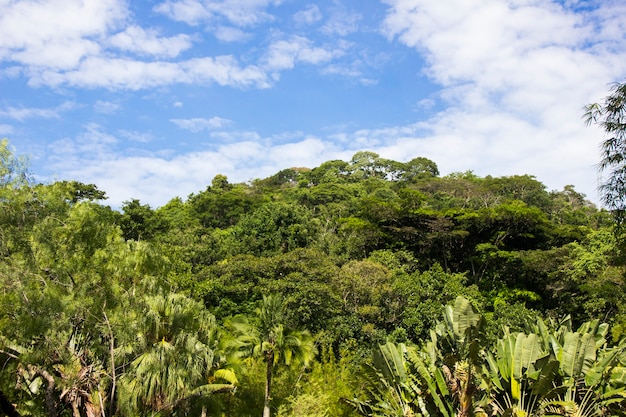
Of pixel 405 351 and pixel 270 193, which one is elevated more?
pixel 270 193

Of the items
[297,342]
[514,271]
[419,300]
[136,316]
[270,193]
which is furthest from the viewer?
[270,193]

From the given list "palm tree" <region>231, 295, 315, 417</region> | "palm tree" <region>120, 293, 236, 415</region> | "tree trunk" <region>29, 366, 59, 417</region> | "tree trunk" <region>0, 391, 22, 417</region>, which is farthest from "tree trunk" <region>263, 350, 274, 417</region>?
"tree trunk" <region>0, 391, 22, 417</region>

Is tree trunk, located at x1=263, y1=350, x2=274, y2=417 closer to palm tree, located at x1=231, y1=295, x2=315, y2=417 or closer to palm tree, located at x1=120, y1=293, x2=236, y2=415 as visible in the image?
palm tree, located at x1=231, y1=295, x2=315, y2=417

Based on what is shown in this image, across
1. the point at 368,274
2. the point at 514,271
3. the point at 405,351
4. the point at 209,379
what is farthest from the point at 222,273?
the point at 514,271

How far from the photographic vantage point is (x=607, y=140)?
9.97 meters

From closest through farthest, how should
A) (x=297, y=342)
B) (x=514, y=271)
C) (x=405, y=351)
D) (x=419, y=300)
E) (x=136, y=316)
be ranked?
(x=136, y=316)
(x=405, y=351)
(x=297, y=342)
(x=419, y=300)
(x=514, y=271)

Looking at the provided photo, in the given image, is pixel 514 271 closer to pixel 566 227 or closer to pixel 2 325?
pixel 566 227

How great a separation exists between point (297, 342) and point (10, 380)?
986cm

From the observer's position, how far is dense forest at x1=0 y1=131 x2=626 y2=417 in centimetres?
1116

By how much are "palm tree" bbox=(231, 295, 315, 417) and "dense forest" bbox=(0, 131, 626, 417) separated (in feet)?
0.22

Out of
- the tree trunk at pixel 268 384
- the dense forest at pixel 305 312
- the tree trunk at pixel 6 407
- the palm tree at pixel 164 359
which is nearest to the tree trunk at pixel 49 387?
the dense forest at pixel 305 312

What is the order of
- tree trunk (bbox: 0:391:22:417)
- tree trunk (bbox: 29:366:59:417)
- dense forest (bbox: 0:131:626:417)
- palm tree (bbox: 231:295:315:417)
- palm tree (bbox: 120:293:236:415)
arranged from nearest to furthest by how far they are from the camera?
tree trunk (bbox: 0:391:22:417), dense forest (bbox: 0:131:626:417), tree trunk (bbox: 29:366:59:417), palm tree (bbox: 120:293:236:415), palm tree (bbox: 231:295:315:417)

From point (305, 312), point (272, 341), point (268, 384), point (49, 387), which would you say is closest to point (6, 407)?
point (49, 387)

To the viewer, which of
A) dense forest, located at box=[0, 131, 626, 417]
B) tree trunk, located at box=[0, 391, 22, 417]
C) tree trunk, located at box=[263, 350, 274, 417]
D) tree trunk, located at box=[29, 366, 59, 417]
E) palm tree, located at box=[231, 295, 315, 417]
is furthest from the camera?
palm tree, located at box=[231, 295, 315, 417]
